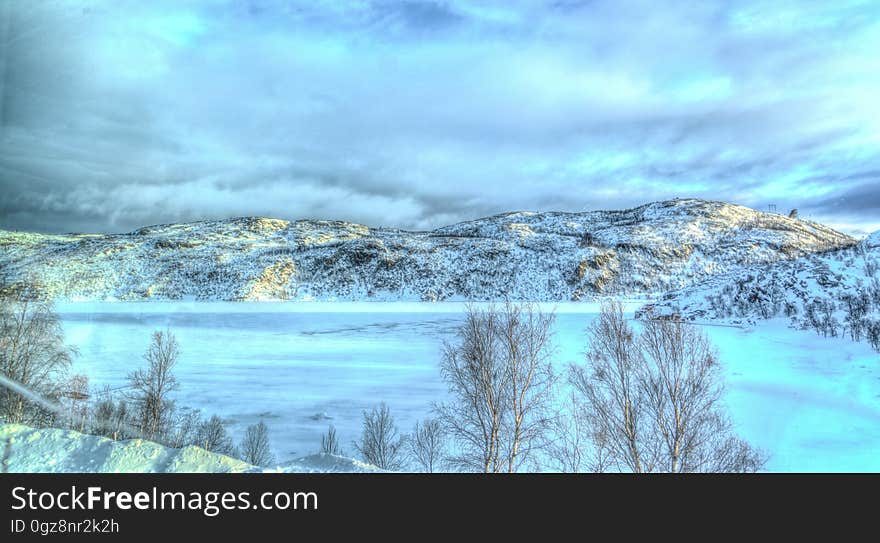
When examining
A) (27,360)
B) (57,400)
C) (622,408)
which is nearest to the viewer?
(57,400)

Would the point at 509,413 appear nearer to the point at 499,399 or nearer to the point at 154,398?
the point at 499,399

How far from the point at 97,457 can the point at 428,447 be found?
18.1ft

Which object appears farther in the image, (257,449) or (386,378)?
(386,378)

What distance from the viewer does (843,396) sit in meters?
5.10

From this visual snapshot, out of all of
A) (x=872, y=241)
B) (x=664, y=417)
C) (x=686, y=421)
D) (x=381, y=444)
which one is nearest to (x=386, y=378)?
(x=381, y=444)

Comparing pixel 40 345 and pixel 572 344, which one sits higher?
pixel 40 345

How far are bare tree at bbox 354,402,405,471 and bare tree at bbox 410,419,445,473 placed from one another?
0.22 meters

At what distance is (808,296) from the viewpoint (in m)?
13.5

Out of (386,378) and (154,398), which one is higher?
(154,398)

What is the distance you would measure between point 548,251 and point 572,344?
31.8 metres

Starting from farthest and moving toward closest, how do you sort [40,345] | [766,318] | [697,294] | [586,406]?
[697,294], [766,318], [586,406], [40,345]

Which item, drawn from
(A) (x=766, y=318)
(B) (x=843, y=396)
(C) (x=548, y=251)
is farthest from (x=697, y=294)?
(C) (x=548, y=251)

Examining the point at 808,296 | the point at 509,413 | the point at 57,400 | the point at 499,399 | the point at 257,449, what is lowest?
the point at 257,449
